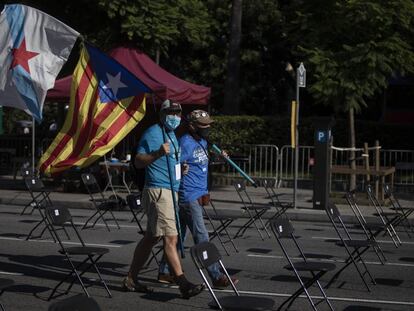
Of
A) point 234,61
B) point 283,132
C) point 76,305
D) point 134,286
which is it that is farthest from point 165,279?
point 234,61

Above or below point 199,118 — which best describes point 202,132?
below

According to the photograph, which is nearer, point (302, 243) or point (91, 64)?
point (91, 64)

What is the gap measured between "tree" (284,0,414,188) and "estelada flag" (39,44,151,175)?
995 centimetres

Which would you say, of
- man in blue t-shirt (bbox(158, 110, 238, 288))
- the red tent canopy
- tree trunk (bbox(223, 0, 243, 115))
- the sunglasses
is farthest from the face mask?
tree trunk (bbox(223, 0, 243, 115))

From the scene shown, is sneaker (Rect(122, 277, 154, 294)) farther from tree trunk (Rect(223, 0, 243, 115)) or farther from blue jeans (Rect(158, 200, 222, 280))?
tree trunk (Rect(223, 0, 243, 115))

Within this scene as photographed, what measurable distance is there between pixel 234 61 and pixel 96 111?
54.9ft

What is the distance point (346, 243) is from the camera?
29.0 feet

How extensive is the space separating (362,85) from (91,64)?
10.4 metres

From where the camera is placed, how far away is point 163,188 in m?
7.81

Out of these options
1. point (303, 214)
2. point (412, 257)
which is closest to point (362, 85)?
point (303, 214)

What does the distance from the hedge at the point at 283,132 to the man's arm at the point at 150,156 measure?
49.8 feet

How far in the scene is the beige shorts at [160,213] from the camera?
773 centimetres

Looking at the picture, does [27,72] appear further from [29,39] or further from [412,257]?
[412,257]

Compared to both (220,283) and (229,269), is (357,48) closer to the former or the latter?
(229,269)
